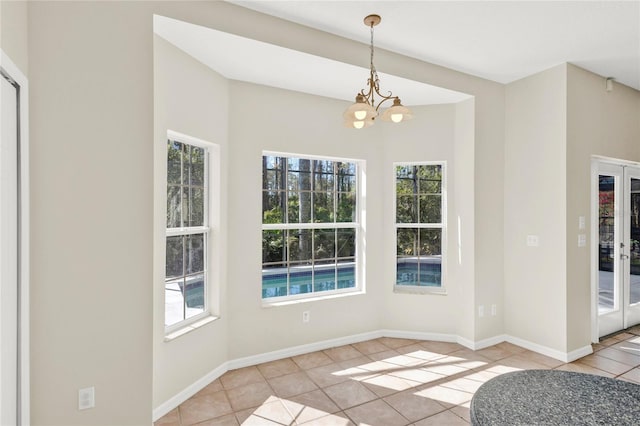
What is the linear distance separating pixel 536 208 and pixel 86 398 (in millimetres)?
4077

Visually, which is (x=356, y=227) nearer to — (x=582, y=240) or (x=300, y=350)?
(x=300, y=350)

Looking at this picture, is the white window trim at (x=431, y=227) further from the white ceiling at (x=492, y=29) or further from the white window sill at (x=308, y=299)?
the white ceiling at (x=492, y=29)

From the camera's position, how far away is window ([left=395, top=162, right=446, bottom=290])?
160 inches

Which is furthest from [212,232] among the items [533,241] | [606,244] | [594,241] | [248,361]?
[606,244]

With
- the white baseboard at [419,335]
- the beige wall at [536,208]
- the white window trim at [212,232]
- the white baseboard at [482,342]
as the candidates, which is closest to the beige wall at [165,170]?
the white window trim at [212,232]

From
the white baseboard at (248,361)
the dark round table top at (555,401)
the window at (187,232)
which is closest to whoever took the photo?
the dark round table top at (555,401)

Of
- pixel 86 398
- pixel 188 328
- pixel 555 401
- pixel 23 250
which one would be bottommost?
pixel 86 398

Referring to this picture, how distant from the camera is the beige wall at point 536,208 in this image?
342 centimetres

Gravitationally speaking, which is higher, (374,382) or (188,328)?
(188,328)

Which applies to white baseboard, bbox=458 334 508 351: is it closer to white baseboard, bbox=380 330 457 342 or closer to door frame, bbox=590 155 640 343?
white baseboard, bbox=380 330 457 342

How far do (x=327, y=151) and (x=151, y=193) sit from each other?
1.99m

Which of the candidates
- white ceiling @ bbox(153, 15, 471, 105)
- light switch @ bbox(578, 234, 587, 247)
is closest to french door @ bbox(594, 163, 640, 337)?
light switch @ bbox(578, 234, 587, 247)

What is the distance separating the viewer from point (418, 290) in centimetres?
404

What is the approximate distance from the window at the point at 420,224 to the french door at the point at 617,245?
171cm
